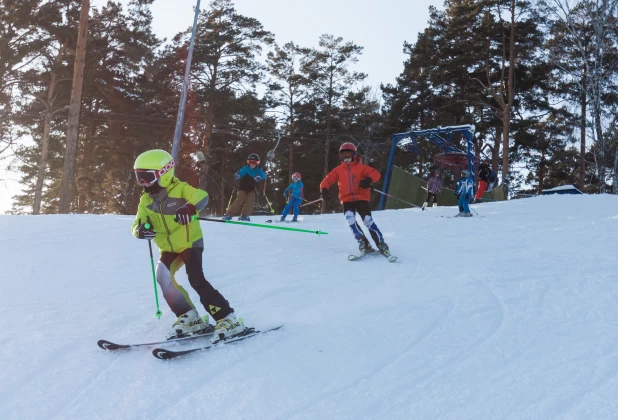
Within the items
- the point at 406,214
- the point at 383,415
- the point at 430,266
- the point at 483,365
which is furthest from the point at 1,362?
the point at 406,214

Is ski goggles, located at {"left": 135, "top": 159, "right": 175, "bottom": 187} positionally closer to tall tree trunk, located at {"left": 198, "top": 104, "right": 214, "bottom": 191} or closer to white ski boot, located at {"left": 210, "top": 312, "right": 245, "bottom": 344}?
white ski boot, located at {"left": 210, "top": 312, "right": 245, "bottom": 344}

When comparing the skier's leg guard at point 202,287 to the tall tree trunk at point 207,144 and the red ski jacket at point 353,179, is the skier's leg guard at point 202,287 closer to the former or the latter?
the red ski jacket at point 353,179

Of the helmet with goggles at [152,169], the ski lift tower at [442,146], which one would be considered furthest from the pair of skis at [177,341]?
the ski lift tower at [442,146]

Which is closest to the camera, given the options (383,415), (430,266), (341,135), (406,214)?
(383,415)

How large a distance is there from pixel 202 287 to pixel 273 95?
28.1m

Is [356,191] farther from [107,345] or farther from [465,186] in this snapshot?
[465,186]

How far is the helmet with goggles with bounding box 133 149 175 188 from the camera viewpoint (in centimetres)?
408

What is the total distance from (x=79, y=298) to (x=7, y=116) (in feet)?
68.5

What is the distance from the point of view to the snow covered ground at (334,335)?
3.18 metres

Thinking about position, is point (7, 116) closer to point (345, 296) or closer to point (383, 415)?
point (345, 296)

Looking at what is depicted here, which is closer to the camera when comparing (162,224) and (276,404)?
(276,404)

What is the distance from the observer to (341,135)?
100ft

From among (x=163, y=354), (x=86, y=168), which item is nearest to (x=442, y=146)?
(x=163, y=354)

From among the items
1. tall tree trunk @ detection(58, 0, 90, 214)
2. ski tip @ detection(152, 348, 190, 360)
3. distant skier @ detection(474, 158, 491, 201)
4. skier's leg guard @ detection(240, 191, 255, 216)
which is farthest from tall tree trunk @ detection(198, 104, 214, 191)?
ski tip @ detection(152, 348, 190, 360)
